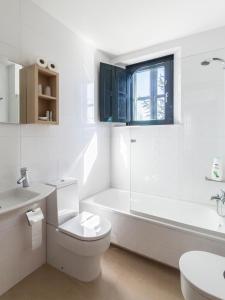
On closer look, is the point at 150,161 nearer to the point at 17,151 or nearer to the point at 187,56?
the point at 187,56

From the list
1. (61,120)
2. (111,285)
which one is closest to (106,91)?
(61,120)

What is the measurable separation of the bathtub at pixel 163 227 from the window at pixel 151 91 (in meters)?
1.11

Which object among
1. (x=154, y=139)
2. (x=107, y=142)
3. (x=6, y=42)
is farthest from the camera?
(x=107, y=142)

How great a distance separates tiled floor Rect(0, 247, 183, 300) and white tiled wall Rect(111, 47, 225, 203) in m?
0.97

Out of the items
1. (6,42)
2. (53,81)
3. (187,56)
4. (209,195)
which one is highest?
(187,56)

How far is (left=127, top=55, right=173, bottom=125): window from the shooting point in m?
2.64

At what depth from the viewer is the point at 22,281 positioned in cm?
175

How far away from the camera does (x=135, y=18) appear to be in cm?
200

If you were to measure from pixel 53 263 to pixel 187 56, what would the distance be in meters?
2.75

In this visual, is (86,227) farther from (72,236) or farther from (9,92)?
(9,92)

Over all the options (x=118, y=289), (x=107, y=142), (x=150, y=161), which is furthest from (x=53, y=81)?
(x=118, y=289)

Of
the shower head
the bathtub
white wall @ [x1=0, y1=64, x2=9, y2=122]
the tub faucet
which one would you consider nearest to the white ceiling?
the shower head

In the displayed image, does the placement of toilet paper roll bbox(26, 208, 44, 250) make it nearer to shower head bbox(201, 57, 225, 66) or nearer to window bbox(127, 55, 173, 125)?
window bbox(127, 55, 173, 125)

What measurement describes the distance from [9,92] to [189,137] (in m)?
2.01
